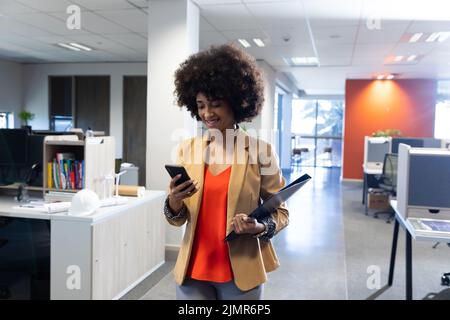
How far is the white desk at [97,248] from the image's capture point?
8.36 feet

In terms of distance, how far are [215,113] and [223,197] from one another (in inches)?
10.3

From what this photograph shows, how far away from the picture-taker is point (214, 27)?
A: 477 cm

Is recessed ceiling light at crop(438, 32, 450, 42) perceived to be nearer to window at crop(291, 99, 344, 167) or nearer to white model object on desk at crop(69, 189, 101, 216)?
white model object on desk at crop(69, 189, 101, 216)

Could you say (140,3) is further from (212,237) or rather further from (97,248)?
(212,237)

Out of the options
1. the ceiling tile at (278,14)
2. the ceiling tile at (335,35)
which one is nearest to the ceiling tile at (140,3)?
the ceiling tile at (278,14)

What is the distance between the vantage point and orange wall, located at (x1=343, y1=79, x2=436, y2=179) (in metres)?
9.19

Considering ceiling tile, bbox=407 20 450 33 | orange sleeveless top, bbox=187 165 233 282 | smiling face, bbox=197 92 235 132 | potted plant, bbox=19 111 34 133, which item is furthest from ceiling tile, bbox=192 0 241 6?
potted plant, bbox=19 111 34 133

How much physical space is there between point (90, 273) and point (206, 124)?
68.2 inches

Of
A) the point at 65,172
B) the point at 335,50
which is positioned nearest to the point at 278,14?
the point at 335,50

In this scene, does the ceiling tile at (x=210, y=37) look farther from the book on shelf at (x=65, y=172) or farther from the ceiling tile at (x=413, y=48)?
the book on shelf at (x=65, y=172)

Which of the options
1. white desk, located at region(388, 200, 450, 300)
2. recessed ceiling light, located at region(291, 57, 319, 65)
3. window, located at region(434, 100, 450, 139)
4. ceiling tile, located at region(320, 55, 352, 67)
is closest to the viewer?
white desk, located at region(388, 200, 450, 300)

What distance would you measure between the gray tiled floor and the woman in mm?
1309

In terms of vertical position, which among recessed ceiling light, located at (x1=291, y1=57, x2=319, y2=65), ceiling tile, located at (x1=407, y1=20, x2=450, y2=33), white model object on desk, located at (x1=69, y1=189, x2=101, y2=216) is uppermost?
recessed ceiling light, located at (x1=291, y1=57, x2=319, y2=65)
